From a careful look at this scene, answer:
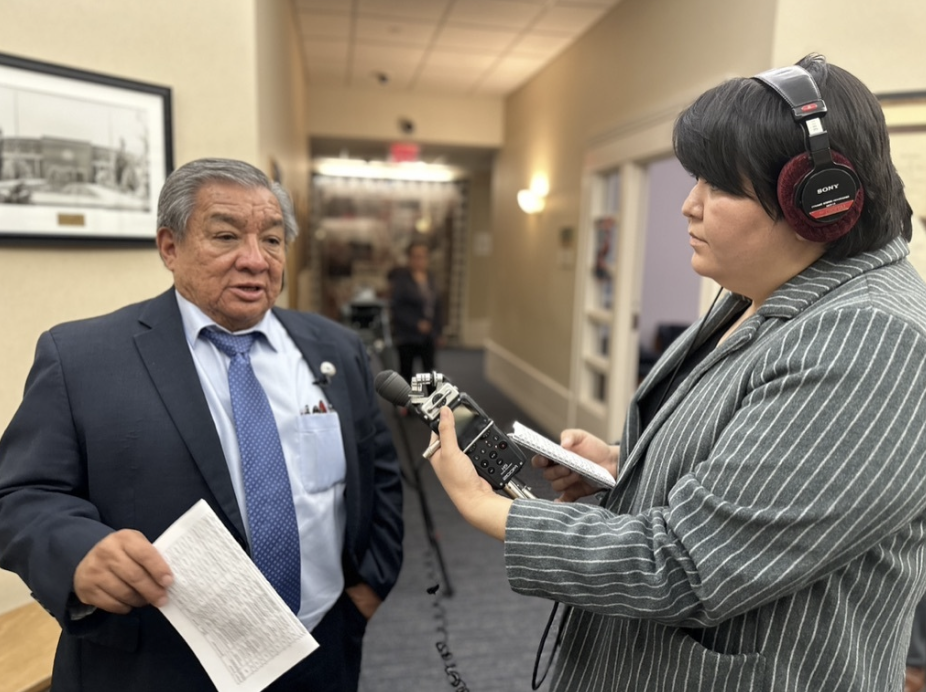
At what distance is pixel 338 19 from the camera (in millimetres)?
4438

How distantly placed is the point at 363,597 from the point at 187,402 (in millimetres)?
578

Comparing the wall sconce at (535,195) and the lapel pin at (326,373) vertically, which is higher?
the wall sconce at (535,195)

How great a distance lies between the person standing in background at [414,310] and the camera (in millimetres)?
5469

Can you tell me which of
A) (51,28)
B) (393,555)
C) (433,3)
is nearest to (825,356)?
(393,555)

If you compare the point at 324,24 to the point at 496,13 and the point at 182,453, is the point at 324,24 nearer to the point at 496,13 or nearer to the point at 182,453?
the point at 496,13

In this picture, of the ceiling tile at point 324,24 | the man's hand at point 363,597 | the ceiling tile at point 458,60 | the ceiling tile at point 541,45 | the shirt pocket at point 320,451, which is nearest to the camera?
the shirt pocket at point 320,451

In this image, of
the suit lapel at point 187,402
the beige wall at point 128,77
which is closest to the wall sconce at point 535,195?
the beige wall at point 128,77

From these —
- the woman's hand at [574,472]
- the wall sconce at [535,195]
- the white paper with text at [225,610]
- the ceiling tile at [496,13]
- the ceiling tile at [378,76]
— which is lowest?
the white paper with text at [225,610]

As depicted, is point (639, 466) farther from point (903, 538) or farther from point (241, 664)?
point (241, 664)

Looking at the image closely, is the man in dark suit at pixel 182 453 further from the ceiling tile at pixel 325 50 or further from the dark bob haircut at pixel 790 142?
the ceiling tile at pixel 325 50

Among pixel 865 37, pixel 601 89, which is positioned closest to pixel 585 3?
pixel 601 89

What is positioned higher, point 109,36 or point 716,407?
point 109,36

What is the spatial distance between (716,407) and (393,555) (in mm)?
870

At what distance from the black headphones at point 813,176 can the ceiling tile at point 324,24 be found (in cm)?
437
